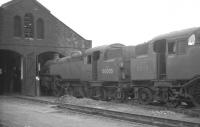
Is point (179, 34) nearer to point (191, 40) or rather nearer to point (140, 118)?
point (191, 40)

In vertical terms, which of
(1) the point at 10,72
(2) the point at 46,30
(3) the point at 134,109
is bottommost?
(3) the point at 134,109

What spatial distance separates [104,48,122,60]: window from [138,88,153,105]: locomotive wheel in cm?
298

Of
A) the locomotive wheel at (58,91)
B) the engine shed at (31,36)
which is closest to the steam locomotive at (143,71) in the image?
the locomotive wheel at (58,91)

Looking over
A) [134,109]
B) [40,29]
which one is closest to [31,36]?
[40,29]

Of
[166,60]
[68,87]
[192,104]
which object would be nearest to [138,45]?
[166,60]

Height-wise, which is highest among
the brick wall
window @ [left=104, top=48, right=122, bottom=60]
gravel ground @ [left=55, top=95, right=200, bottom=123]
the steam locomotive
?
the brick wall

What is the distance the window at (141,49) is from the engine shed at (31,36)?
497 inches

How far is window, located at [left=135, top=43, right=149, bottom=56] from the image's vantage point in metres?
17.5

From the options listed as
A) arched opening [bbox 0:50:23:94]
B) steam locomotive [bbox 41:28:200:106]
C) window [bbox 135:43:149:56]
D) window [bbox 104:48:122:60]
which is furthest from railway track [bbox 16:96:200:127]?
arched opening [bbox 0:50:23:94]

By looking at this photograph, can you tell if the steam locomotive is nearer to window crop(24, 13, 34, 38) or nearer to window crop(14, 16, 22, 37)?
window crop(24, 13, 34, 38)

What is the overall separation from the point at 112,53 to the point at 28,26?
12517 mm

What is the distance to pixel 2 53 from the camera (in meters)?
35.8

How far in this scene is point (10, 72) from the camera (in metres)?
36.2

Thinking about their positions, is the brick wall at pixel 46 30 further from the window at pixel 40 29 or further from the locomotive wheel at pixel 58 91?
the locomotive wheel at pixel 58 91
